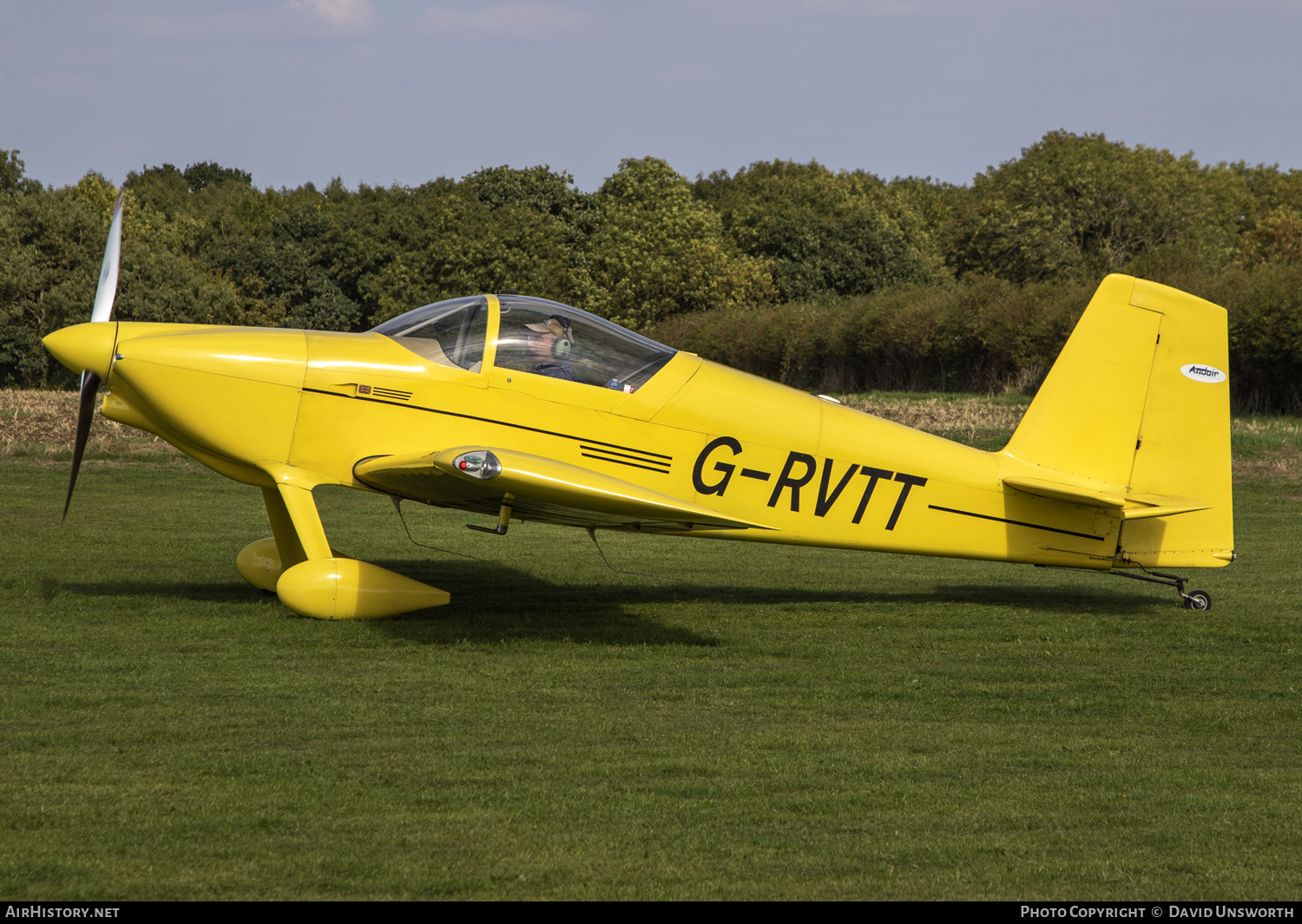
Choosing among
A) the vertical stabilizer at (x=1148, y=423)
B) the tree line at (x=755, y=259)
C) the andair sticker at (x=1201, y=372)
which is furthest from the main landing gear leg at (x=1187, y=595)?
the tree line at (x=755, y=259)

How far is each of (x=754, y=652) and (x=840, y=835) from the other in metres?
3.38

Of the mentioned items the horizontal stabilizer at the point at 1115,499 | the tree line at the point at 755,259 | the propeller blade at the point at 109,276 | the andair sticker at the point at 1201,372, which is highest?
the tree line at the point at 755,259

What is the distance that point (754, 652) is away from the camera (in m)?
7.79

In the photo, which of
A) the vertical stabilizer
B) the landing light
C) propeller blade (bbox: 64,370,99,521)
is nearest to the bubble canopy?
the landing light

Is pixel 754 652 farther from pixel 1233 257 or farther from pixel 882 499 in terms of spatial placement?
pixel 1233 257

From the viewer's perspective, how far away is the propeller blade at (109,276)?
849 centimetres

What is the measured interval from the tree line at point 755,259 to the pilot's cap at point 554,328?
24745 mm

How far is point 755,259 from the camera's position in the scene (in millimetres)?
64562

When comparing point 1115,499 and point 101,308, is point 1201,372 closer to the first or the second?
point 1115,499

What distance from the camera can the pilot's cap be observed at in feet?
27.4

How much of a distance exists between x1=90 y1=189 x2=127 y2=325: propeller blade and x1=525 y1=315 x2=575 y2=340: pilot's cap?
3.31m

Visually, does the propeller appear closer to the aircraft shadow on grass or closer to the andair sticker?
the aircraft shadow on grass

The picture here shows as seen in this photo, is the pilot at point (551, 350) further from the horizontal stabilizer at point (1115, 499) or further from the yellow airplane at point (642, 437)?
the horizontal stabilizer at point (1115, 499)

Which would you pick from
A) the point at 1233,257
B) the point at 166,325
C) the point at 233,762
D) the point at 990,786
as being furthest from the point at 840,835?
the point at 1233,257
